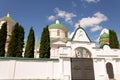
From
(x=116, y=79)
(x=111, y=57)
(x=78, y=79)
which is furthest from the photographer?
(x=111, y=57)

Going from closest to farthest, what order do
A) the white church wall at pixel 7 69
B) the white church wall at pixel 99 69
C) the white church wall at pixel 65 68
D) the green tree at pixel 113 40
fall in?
the white church wall at pixel 7 69 < the white church wall at pixel 65 68 < the white church wall at pixel 99 69 < the green tree at pixel 113 40

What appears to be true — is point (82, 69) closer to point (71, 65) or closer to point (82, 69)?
point (82, 69)

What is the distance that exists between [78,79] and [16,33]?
12.3 meters

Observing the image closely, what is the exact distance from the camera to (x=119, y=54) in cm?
1978

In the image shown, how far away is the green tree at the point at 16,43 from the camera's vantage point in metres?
20.3

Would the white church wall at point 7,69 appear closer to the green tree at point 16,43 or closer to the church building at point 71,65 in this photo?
the church building at point 71,65

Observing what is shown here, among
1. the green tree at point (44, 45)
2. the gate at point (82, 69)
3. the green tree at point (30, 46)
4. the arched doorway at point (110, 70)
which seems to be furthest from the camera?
the green tree at point (30, 46)

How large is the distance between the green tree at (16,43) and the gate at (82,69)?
8704 mm

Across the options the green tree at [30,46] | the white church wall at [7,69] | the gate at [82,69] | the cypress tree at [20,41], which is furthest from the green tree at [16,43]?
the gate at [82,69]

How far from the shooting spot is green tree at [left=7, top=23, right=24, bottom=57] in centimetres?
2031

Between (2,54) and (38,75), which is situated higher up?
(2,54)

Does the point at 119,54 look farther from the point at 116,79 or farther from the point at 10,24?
the point at 10,24

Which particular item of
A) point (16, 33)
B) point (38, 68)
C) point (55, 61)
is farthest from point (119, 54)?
point (16, 33)

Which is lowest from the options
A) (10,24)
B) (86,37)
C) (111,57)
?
(111,57)
